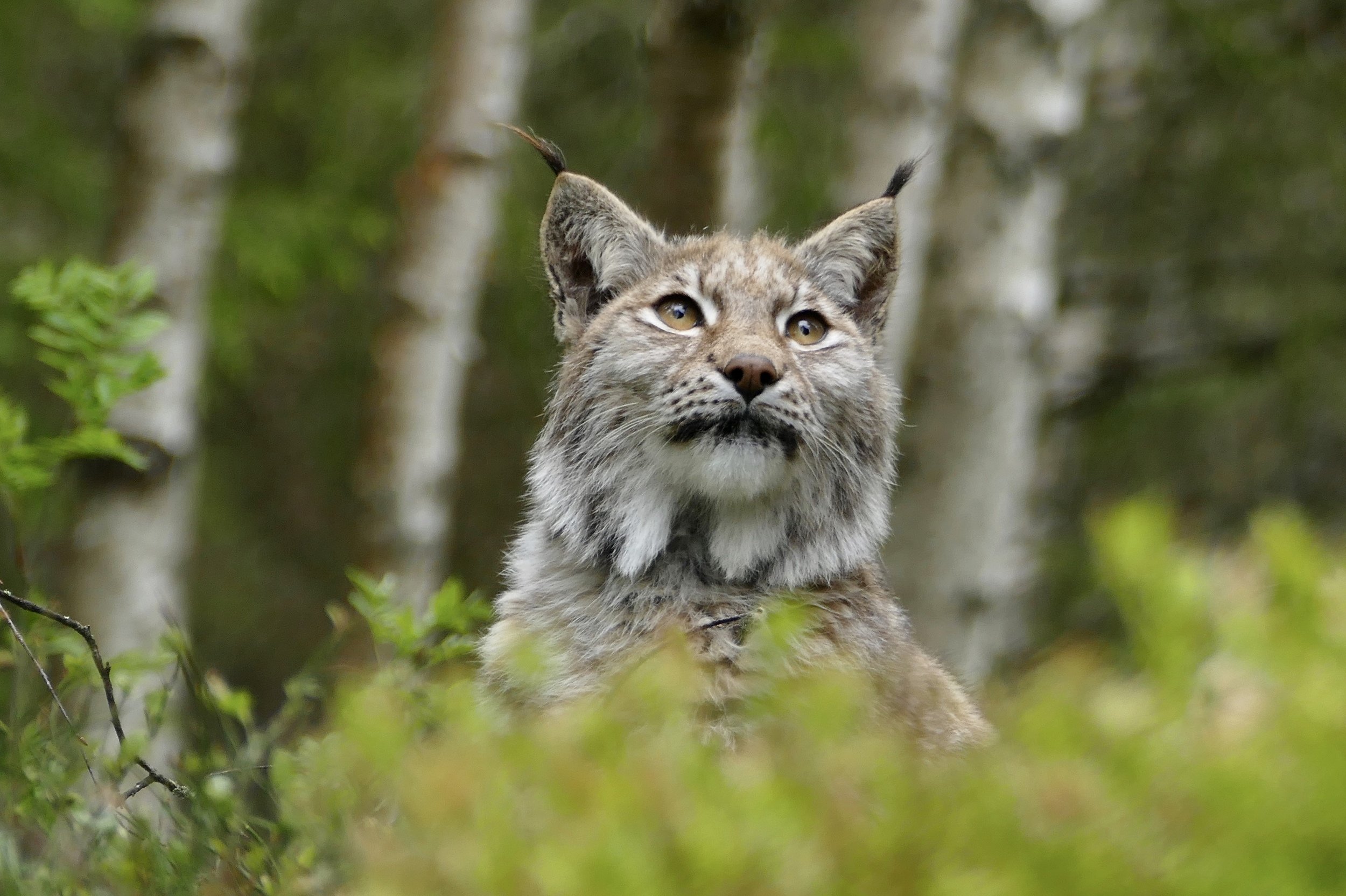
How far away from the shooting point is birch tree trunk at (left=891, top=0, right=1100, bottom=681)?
30.6 ft

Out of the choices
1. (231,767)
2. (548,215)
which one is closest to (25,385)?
(548,215)

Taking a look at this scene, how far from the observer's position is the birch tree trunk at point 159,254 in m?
7.08

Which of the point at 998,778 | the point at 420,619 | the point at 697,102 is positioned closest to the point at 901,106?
the point at 697,102

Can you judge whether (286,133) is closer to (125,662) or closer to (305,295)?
(305,295)

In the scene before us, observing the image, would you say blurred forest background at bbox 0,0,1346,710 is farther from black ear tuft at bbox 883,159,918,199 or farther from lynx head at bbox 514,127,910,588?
black ear tuft at bbox 883,159,918,199

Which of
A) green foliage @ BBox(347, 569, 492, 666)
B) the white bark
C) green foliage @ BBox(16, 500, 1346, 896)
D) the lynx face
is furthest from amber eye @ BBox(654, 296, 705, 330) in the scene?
green foliage @ BBox(16, 500, 1346, 896)

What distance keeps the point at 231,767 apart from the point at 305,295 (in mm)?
13171

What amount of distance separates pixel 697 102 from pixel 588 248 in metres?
1.99

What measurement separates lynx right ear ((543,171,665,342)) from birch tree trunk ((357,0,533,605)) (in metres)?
4.11

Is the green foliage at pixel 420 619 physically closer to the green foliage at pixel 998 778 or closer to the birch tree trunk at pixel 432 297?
the green foliage at pixel 998 778

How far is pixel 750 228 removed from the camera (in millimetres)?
9898

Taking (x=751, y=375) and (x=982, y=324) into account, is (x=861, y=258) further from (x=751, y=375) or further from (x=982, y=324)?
(x=982, y=324)

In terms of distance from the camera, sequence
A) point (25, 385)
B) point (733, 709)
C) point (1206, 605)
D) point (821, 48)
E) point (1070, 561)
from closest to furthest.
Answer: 1. point (1206, 605)
2. point (733, 709)
3. point (821, 48)
4. point (25, 385)
5. point (1070, 561)

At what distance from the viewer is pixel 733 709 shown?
3.75 meters
